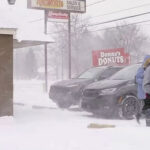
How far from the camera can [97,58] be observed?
2477cm

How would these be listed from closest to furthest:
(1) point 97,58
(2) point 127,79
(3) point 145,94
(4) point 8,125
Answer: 1. (3) point 145,94
2. (4) point 8,125
3. (2) point 127,79
4. (1) point 97,58

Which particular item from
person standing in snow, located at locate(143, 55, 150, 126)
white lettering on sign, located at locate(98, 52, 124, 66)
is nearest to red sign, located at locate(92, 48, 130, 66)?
white lettering on sign, located at locate(98, 52, 124, 66)

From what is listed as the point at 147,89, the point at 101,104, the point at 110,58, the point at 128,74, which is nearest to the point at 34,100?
the point at 110,58

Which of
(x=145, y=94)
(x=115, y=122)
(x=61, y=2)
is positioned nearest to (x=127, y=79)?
(x=115, y=122)

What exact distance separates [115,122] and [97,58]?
13.7 meters

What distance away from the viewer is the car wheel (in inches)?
455

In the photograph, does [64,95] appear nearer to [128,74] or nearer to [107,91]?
[128,74]

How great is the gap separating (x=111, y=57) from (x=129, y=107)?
1258cm

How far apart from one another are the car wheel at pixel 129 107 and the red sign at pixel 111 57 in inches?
465

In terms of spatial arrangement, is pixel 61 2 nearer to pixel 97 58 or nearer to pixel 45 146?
pixel 97 58

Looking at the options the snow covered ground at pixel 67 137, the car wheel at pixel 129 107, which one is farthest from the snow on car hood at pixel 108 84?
the snow covered ground at pixel 67 137

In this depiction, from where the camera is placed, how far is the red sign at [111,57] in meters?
23.6

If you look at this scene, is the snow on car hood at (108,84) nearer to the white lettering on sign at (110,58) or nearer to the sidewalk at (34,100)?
the sidewalk at (34,100)

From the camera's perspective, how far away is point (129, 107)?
1160 centimetres
